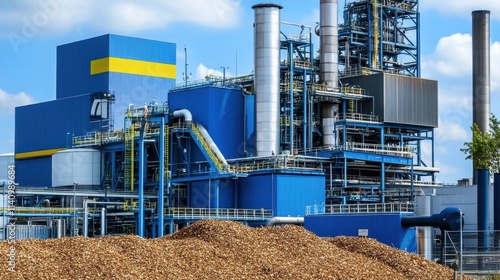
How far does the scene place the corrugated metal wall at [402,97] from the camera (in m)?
62.2

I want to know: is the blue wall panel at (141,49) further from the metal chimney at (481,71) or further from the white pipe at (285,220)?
the white pipe at (285,220)

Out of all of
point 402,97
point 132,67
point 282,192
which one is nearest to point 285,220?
point 282,192

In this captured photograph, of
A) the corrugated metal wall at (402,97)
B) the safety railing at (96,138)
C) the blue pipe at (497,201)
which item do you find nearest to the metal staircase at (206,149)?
the safety railing at (96,138)

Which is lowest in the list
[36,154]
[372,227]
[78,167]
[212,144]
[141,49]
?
[372,227]

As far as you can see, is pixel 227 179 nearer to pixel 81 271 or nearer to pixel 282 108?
pixel 282 108

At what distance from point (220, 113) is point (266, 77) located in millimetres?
3588

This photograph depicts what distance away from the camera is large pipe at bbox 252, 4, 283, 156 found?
184ft

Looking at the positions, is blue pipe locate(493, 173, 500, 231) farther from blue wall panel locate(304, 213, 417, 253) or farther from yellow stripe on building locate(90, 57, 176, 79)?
yellow stripe on building locate(90, 57, 176, 79)

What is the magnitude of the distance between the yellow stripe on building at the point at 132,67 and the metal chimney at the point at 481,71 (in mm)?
22895

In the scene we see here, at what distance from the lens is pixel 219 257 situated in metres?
26.4

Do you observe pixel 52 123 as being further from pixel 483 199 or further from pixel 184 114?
pixel 483 199

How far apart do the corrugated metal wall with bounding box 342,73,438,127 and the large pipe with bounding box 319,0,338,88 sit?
3194 millimetres

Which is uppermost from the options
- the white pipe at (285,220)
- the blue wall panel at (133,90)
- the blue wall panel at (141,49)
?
the blue wall panel at (141,49)

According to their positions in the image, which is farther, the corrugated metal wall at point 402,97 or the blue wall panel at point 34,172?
the blue wall panel at point 34,172
